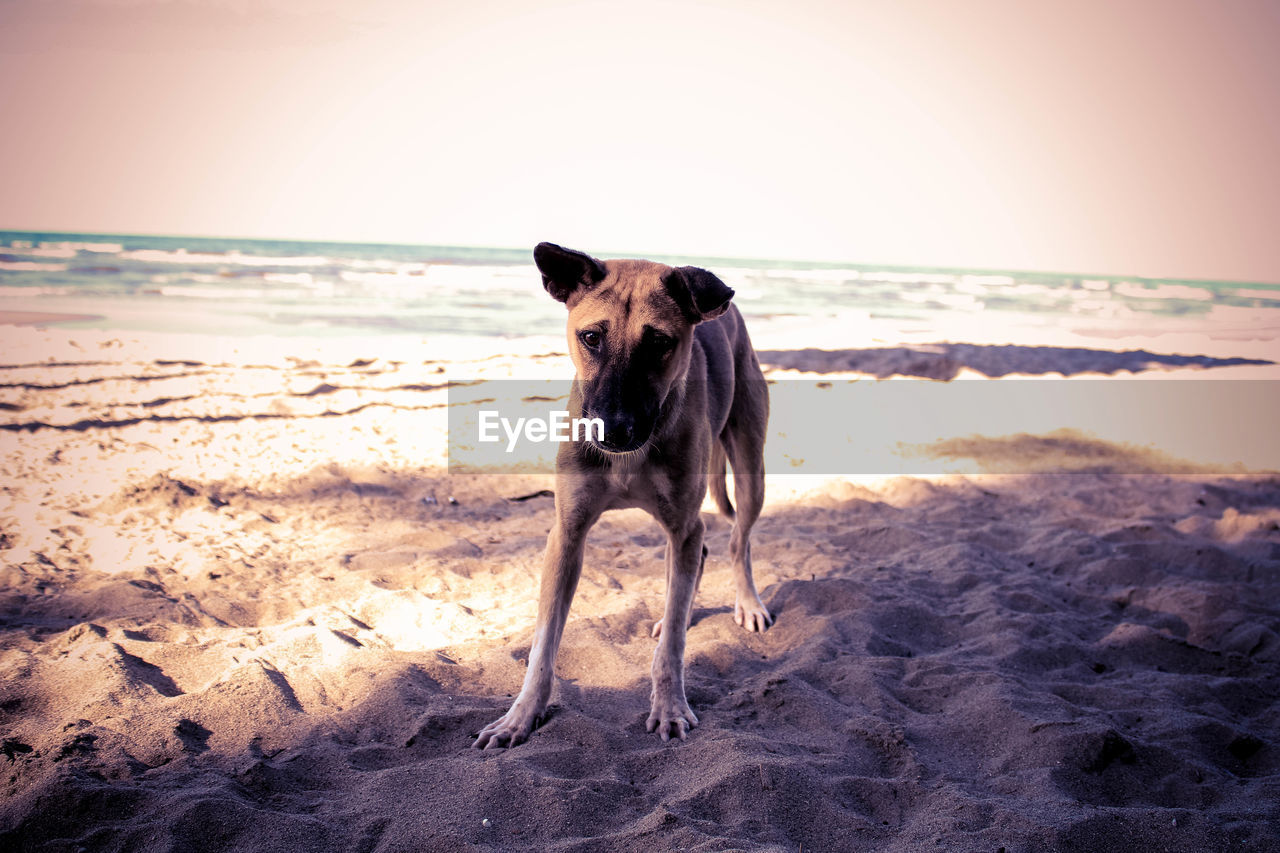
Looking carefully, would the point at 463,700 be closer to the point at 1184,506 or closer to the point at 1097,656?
the point at 1097,656

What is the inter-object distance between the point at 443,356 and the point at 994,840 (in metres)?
10.2

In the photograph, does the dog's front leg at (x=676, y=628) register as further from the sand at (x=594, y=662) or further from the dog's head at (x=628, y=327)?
the dog's head at (x=628, y=327)

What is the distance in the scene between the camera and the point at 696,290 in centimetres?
290

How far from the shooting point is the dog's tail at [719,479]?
4.45 metres

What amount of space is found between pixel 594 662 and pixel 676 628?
21.1 inches

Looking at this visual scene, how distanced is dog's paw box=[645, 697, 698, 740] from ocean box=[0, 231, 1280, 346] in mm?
11585

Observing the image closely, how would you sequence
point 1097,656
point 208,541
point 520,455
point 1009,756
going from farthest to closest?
1. point 520,455
2. point 208,541
3. point 1097,656
4. point 1009,756

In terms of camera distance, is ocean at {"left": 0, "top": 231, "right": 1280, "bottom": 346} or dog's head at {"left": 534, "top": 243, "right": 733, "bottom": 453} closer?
dog's head at {"left": 534, "top": 243, "right": 733, "bottom": 453}

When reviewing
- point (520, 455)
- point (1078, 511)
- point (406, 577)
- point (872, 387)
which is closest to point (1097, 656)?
point (1078, 511)

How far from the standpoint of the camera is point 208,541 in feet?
15.7

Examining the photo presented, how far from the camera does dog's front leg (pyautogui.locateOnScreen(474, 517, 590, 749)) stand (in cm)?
301

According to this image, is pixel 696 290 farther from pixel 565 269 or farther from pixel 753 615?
pixel 753 615

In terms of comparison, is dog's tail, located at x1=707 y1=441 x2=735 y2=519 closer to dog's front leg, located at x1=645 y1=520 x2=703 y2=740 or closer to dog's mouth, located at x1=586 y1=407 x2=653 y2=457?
dog's front leg, located at x1=645 y1=520 x2=703 y2=740

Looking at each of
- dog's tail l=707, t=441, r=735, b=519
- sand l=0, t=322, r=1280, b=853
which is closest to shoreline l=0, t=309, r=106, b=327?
sand l=0, t=322, r=1280, b=853
